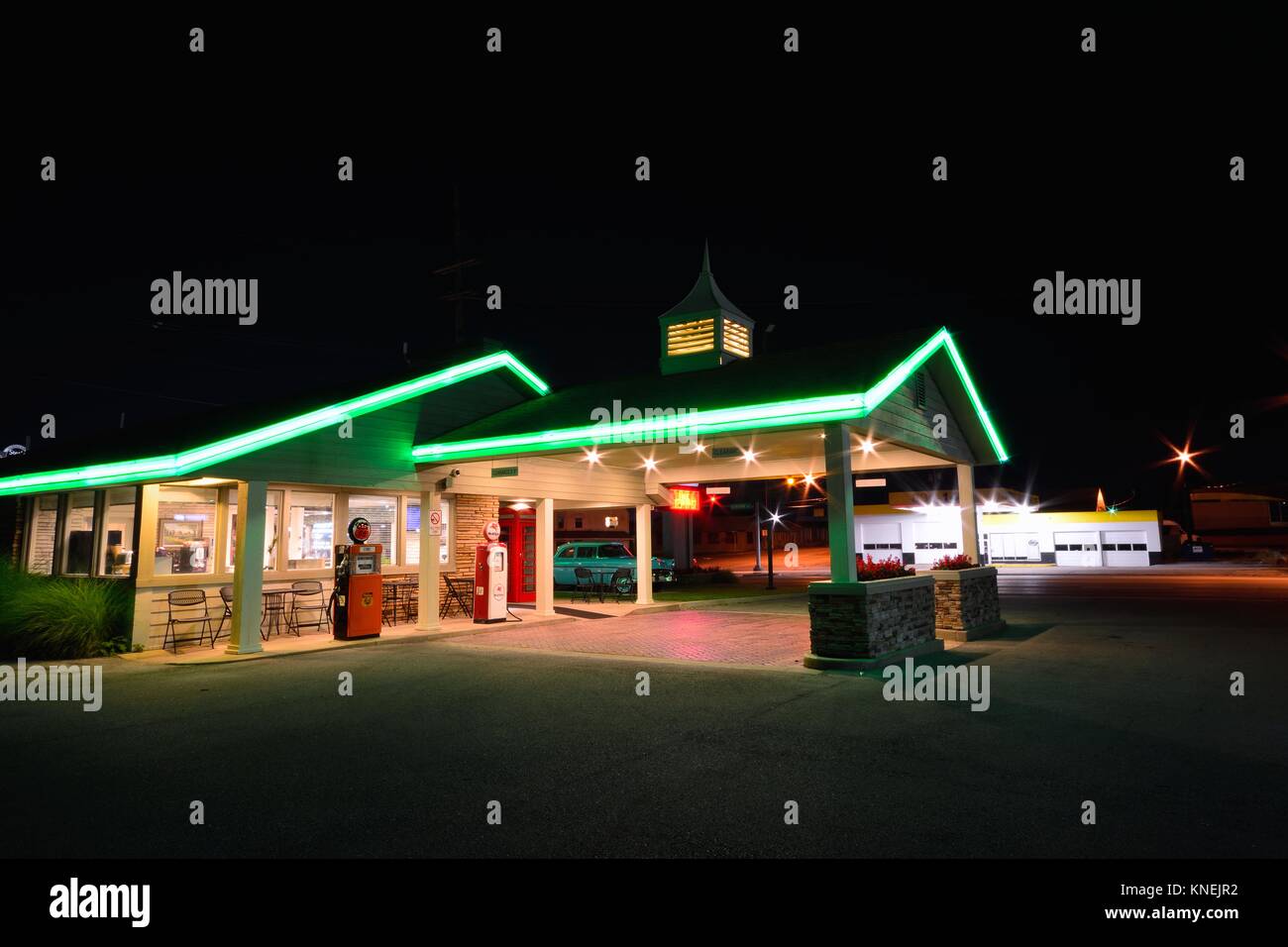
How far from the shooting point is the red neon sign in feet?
63.9

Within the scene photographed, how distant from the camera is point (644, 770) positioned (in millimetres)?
5383

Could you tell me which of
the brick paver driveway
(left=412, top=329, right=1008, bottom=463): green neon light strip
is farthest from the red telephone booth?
(left=412, top=329, right=1008, bottom=463): green neon light strip

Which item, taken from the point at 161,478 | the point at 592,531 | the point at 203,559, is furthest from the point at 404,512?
the point at 592,531

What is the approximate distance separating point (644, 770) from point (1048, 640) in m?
9.39

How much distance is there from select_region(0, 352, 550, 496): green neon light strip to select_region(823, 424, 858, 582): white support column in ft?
27.5

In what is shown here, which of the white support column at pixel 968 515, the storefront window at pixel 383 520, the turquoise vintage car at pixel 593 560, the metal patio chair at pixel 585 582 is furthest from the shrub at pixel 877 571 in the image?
the turquoise vintage car at pixel 593 560

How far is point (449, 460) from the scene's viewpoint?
1381cm

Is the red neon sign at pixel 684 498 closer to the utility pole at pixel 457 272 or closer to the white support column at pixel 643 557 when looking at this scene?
the white support column at pixel 643 557

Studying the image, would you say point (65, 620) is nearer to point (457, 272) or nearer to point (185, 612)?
point (185, 612)

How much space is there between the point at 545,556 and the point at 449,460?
12.5ft

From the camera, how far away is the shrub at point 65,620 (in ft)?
36.7

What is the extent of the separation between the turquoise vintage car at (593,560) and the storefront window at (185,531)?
12.2 metres

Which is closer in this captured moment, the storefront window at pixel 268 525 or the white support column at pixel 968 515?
the storefront window at pixel 268 525

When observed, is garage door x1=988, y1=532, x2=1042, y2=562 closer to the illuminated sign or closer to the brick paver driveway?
the brick paver driveway
